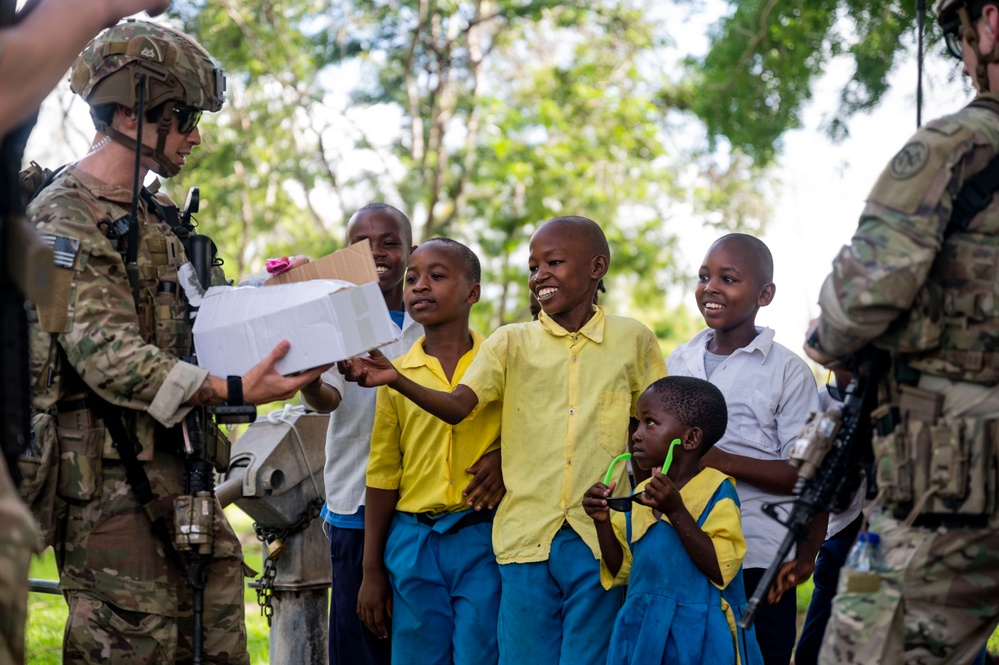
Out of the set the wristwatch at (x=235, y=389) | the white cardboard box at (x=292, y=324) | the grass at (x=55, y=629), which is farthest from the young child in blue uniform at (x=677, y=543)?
the grass at (x=55, y=629)

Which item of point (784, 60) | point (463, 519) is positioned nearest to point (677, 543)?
point (463, 519)

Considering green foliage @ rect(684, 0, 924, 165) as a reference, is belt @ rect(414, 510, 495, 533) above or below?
below

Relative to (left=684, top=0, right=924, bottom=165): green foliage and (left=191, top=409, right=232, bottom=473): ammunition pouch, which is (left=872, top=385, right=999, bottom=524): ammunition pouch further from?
(left=684, top=0, right=924, bottom=165): green foliage

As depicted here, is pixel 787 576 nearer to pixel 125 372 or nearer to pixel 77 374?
pixel 125 372

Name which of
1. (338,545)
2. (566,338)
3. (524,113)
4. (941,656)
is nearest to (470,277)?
(566,338)

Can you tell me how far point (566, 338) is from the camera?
4371 mm

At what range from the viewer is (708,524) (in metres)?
3.88

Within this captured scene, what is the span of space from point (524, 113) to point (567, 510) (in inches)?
536

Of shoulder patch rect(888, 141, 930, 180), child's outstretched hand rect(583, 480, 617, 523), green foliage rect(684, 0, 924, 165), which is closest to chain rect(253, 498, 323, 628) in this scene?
child's outstretched hand rect(583, 480, 617, 523)

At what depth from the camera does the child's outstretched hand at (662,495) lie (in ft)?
12.1

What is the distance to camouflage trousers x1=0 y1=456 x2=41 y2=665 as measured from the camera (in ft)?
7.76

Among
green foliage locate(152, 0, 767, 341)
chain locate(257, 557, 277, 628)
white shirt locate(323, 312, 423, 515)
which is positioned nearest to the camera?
white shirt locate(323, 312, 423, 515)

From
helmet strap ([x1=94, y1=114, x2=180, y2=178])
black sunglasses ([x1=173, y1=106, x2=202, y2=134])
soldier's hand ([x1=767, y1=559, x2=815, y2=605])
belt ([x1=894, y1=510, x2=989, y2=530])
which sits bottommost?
soldier's hand ([x1=767, y1=559, x2=815, y2=605])

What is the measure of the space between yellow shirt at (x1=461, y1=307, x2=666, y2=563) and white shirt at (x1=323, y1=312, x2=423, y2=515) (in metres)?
0.65
